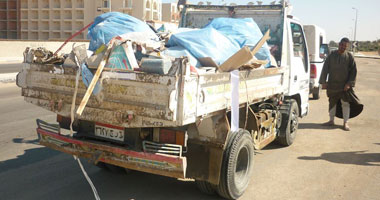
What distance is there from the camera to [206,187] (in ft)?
14.7

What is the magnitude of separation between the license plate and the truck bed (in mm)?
235

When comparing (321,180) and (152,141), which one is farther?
(321,180)

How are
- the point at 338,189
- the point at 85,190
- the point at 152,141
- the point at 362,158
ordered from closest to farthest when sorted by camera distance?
the point at 152,141, the point at 85,190, the point at 338,189, the point at 362,158

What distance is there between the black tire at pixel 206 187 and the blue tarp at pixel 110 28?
1.93m

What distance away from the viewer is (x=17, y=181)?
4867 mm

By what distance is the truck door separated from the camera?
6912 mm

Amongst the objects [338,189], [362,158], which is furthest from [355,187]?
[362,158]

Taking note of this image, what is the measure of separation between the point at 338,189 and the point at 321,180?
0.33 m

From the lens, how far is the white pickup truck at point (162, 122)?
3.56 metres

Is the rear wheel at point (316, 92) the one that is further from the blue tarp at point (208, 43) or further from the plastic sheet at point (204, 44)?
the plastic sheet at point (204, 44)

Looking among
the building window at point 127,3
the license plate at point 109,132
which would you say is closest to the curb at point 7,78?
the license plate at point 109,132

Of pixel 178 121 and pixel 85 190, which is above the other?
pixel 178 121

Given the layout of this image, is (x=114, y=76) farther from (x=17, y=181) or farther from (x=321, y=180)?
(x=321, y=180)

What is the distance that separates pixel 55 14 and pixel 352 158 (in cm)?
6985
